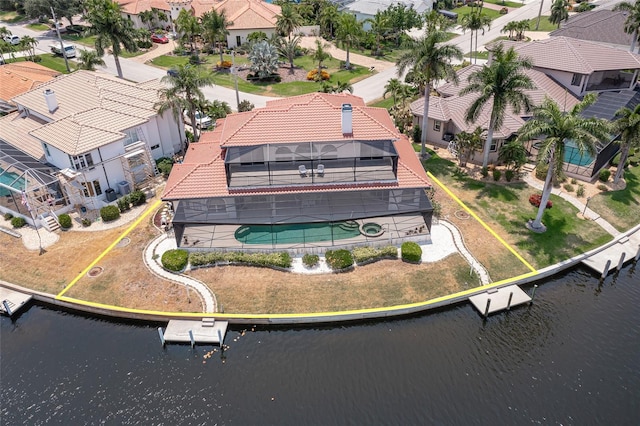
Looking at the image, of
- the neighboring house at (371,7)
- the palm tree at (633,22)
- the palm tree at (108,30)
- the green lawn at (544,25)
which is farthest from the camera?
the green lawn at (544,25)

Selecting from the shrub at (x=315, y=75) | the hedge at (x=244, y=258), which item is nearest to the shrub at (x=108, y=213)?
the hedge at (x=244, y=258)

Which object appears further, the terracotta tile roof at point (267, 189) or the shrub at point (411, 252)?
the terracotta tile roof at point (267, 189)

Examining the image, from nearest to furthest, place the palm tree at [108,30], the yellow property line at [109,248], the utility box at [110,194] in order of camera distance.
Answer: the yellow property line at [109,248], the utility box at [110,194], the palm tree at [108,30]

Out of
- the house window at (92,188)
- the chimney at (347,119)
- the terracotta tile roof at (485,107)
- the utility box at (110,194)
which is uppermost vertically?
the chimney at (347,119)

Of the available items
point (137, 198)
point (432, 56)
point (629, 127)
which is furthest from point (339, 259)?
point (629, 127)

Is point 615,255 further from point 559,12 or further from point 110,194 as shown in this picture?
point 559,12

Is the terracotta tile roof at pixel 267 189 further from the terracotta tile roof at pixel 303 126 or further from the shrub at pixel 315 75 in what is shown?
the shrub at pixel 315 75

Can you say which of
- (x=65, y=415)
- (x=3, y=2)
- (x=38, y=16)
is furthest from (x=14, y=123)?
(x=3, y=2)

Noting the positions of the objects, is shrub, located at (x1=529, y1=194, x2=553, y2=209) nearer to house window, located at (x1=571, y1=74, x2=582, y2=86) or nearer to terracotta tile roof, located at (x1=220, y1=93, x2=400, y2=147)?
terracotta tile roof, located at (x1=220, y1=93, x2=400, y2=147)
